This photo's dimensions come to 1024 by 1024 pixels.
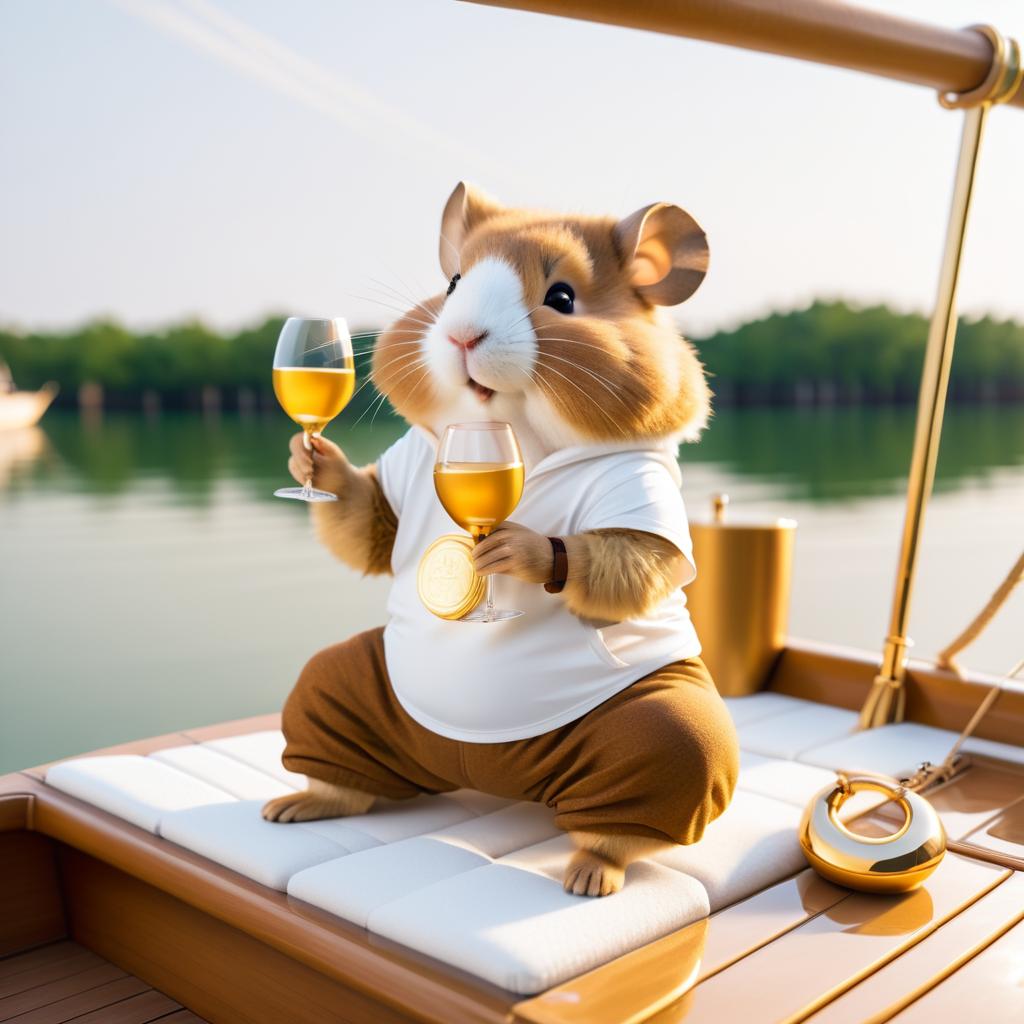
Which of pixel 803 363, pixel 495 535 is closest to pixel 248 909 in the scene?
pixel 495 535

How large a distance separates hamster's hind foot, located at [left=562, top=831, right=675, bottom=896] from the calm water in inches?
24.2

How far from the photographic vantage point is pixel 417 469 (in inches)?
67.9

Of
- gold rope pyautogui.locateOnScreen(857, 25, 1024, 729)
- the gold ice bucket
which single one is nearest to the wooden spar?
gold rope pyautogui.locateOnScreen(857, 25, 1024, 729)

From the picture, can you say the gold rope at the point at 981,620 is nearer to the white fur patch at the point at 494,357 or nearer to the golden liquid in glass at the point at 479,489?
the white fur patch at the point at 494,357

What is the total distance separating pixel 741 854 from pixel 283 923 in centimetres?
62

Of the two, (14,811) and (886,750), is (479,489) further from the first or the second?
(886,750)

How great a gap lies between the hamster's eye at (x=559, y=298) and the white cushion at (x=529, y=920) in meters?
0.74

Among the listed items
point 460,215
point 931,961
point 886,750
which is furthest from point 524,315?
point 886,750

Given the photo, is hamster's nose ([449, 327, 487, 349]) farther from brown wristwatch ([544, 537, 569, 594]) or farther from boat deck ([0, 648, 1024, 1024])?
boat deck ([0, 648, 1024, 1024])

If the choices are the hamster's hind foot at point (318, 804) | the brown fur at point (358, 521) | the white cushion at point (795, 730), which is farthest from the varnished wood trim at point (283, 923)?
the white cushion at point (795, 730)

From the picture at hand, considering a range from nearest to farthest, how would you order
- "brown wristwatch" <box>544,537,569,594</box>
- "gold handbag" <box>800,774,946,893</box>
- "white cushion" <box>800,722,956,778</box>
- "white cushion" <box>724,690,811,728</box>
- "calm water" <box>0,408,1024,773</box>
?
1. "brown wristwatch" <box>544,537,569,594</box>
2. "gold handbag" <box>800,774,946,893</box>
3. "white cushion" <box>800,722,956,778</box>
4. "white cushion" <box>724,690,811,728</box>
5. "calm water" <box>0,408,1024,773</box>

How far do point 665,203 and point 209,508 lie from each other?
7675 millimetres

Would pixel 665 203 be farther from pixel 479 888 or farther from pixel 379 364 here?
pixel 479 888

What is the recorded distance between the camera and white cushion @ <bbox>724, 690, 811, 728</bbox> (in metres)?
2.41
